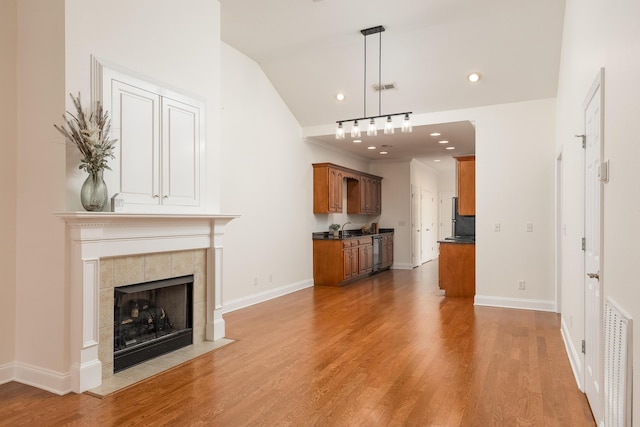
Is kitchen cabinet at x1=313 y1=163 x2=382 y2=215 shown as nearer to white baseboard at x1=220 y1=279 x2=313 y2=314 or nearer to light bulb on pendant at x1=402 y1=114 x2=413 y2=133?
white baseboard at x1=220 y1=279 x2=313 y2=314

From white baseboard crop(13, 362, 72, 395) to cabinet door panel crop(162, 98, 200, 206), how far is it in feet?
5.17

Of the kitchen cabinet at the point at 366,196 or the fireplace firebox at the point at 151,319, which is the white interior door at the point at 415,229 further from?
the fireplace firebox at the point at 151,319

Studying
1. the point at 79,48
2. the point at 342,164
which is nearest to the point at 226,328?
the point at 79,48

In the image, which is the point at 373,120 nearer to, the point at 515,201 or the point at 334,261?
the point at 515,201

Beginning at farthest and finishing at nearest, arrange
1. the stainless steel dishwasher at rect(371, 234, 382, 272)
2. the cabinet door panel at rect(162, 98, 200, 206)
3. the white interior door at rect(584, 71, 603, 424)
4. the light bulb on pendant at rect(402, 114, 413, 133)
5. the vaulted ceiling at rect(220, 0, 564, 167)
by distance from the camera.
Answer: the stainless steel dishwasher at rect(371, 234, 382, 272) → the light bulb on pendant at rect(402, 114, 413, 133) → the vaulted ceiling at rect(220, 0, 564, 167) → the cabinet door panel at rect(162, 98, 200, 206) → the white interior door at rect(584, 71, 603, 424)

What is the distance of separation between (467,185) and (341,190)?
252cm

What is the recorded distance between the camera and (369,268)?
8930 millimetres

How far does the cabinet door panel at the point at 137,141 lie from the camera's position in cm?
344

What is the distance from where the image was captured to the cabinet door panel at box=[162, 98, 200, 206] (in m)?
3.86

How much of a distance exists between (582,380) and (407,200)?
24.4 ft

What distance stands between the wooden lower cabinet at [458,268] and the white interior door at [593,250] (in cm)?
353

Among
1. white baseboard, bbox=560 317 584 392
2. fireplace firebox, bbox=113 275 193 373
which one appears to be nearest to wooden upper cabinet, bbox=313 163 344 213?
fireplace firebox, bbox=113 275 193 373

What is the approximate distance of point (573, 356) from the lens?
141 inches

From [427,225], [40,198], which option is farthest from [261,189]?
[427,225]
